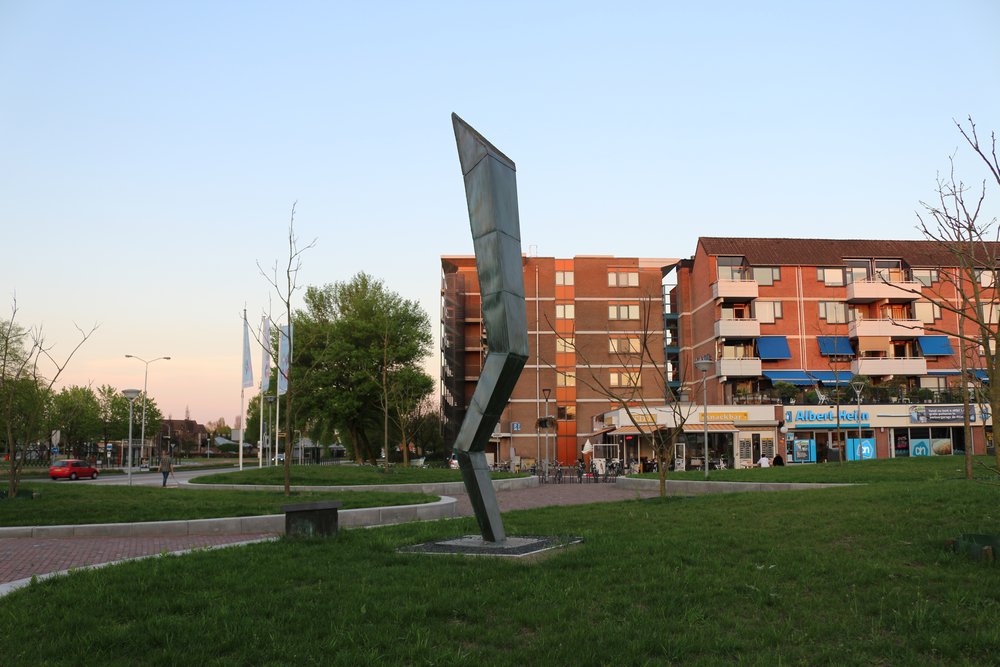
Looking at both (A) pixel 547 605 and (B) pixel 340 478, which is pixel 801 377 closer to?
(B) pixel 340 478

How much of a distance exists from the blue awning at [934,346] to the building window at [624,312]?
939 inches

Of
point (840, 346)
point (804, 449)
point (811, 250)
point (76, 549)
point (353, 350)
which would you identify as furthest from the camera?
point (811, 250)

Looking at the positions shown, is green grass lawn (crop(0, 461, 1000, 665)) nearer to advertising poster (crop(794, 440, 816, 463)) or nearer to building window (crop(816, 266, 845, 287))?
advertising poster (crop(794, 440, 816, 463))

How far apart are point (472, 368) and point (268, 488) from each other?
4934 centimetres

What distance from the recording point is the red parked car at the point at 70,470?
148ft

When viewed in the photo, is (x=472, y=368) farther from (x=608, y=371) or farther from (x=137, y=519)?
(x=137, y=519)

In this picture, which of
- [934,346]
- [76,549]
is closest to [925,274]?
[934,346]

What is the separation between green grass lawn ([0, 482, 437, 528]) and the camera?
53.0 ft

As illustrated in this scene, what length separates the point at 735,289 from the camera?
57.2 metres

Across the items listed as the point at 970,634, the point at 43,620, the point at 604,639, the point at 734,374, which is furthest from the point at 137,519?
the point at 734,374

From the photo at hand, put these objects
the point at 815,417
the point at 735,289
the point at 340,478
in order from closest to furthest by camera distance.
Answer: the point at 340,478
the point at 815,417
the point at 735,289

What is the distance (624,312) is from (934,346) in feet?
84.3

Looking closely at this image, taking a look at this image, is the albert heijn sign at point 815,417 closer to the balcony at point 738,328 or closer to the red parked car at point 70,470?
the balcony at point 738,328

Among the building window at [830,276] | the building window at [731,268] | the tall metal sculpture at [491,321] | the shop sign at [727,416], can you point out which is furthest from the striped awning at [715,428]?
the tall metal sculpture at [491,321]
